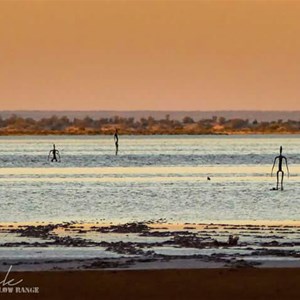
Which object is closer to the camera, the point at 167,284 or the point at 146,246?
the point at 167,284

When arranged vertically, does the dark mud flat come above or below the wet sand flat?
below

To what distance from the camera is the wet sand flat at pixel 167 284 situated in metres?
11.9

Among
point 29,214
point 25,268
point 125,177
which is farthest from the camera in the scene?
point 125,177

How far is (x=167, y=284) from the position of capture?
42.0 feet

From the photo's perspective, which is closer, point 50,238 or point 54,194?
point 50,238

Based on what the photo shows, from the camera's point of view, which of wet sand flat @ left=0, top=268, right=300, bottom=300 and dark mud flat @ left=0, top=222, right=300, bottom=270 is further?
dark mud flat @ left=0, top=222, right=300, bottom=270

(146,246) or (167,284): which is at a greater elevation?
(167,284)

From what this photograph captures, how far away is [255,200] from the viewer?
3884 cm

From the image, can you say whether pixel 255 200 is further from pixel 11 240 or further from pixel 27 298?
pixel 27 298

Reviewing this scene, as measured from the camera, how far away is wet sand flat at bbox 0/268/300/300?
39.1ft

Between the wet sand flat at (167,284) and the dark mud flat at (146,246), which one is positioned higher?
the wet sand flat at (167,284)

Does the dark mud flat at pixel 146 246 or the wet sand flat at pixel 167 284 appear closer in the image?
the wet sand flat at pixel 167 284

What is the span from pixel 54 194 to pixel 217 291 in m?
31.1

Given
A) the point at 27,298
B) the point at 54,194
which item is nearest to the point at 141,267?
the point at 27,298
